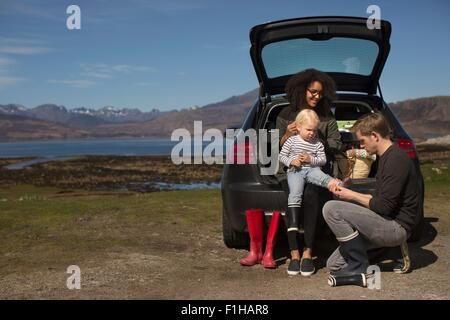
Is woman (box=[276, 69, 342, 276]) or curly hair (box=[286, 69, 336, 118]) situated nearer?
woman (box=[276, 69, 342, 276])

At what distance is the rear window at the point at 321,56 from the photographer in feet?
19.4

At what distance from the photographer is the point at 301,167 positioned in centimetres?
505

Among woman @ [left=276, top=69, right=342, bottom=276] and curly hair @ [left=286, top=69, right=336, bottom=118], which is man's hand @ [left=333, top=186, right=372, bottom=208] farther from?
curly hair @ [left=286, top=69, right=336, bottom=118]

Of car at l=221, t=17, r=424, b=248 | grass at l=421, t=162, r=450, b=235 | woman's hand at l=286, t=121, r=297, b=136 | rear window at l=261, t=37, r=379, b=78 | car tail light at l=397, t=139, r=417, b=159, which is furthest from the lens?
grass at l=421, t=162, r=450, b=235

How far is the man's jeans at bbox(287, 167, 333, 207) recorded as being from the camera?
4.95 meters

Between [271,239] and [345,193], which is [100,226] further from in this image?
[345,193]

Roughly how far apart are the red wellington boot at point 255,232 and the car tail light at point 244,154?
545 mm

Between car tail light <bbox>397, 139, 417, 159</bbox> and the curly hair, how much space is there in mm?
824
